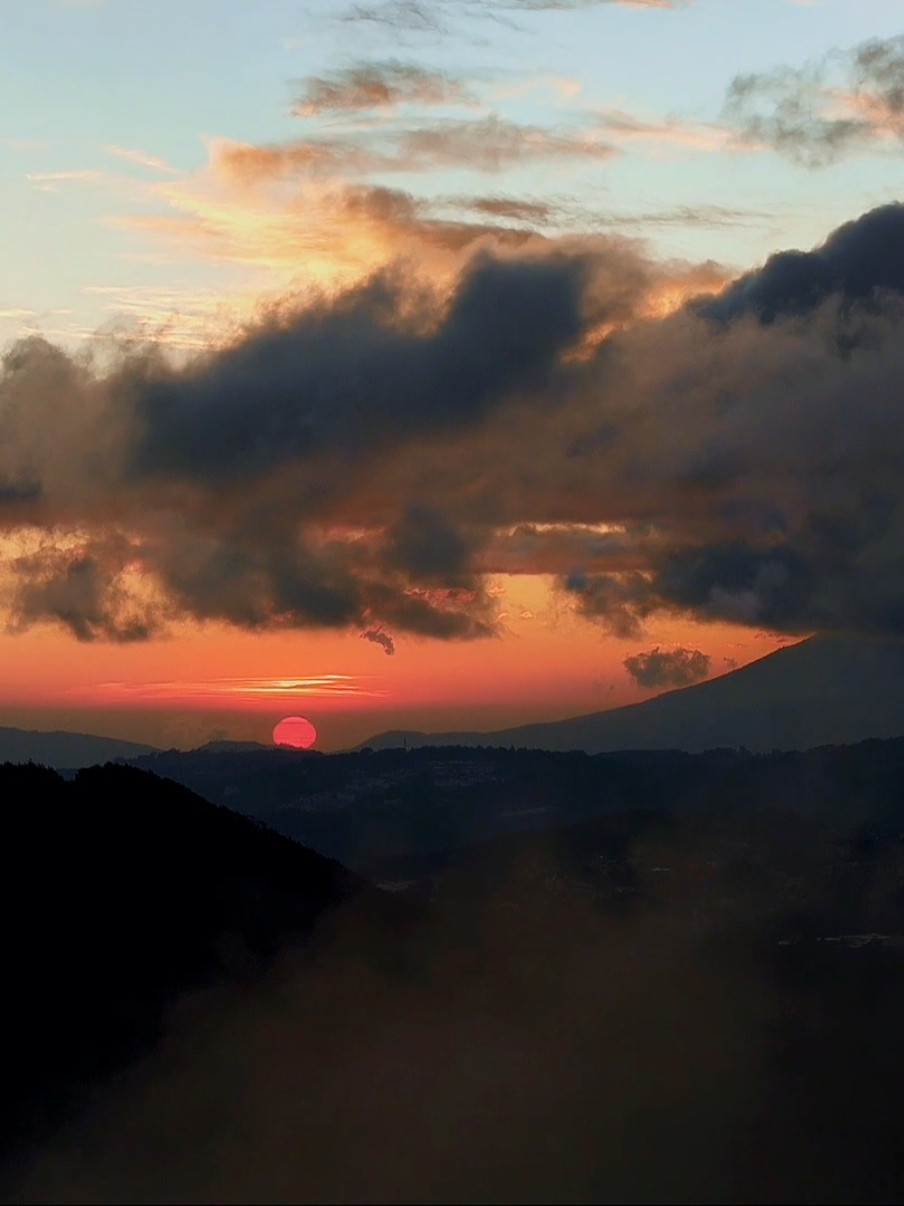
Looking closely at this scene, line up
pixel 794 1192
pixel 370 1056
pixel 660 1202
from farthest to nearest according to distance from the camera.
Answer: pixel 370 1056, pixel 794 1192, pixel 660 1202

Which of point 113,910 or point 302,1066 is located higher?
point 113,910

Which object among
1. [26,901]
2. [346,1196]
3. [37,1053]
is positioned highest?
[26,901]

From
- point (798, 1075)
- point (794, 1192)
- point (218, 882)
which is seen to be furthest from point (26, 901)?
point (798, 1075)

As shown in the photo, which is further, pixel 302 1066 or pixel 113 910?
pixel 113 910

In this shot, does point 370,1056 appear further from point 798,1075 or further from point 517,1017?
point 798,1075

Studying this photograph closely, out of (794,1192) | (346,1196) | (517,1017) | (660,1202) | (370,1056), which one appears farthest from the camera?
(517,1017)

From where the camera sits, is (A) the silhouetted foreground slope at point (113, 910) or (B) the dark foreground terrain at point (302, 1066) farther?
(A) the silhouetted foreground slope at point (113, 910)

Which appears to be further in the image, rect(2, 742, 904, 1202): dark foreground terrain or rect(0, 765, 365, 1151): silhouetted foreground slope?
rect(0, 765, 365, 1151): silhouetted foreground slope

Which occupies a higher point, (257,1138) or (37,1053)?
(37,1053)
